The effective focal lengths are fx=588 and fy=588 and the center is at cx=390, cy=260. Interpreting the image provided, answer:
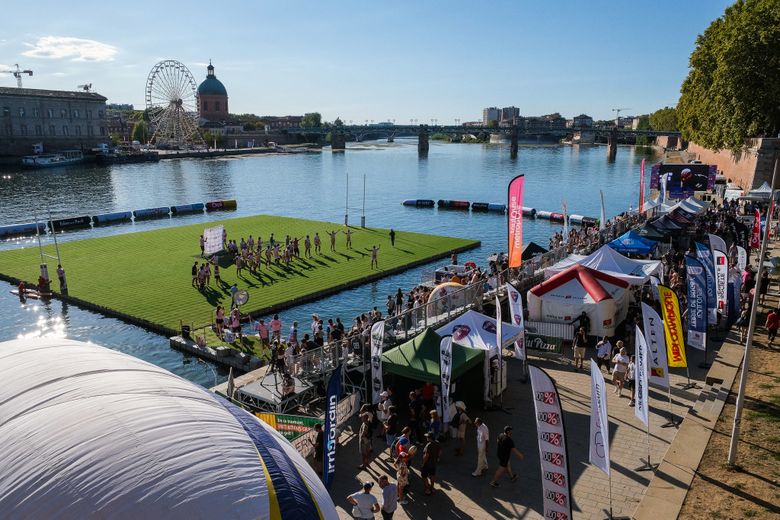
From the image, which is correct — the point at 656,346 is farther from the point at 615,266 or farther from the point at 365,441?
the point at 615,266

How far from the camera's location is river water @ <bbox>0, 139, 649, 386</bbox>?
24.3 m

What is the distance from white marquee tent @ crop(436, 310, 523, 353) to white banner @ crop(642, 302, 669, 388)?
348cm

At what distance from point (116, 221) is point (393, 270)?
3352 centimetres

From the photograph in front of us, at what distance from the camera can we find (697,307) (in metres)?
17.0

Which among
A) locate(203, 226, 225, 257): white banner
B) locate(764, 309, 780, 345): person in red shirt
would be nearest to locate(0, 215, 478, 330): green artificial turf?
locate(203, 226, 225, 257): white banner

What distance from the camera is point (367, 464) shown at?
12453 millimetres

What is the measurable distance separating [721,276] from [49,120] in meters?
133

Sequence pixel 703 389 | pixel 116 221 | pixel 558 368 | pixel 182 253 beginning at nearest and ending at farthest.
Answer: pixel 703 389 → pixel 558 368 → pixel 182 253 → pixel 116 221

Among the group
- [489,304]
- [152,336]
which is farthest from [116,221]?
[489,304]

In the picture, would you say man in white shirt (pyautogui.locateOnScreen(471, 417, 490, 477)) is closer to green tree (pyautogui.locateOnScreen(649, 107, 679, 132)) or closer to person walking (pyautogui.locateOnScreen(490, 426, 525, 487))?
person walking (pyautogui.locateOnScreen(490, 426, 525, 487))

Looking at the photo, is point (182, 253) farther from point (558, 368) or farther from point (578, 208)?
point (578, 208)

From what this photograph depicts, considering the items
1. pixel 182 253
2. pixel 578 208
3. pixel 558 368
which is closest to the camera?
pixel 558 368

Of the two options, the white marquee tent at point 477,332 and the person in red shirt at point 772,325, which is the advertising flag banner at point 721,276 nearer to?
the person in red shirt at point 772,325

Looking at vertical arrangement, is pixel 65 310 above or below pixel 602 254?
below
